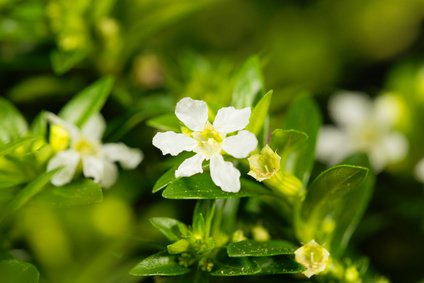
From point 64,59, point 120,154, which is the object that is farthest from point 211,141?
point 64,59

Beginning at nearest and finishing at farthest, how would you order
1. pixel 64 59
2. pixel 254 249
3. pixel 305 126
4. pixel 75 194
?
pixel 254 249 → pixel 75 194 → pixel 305 126 → pixel 64 59

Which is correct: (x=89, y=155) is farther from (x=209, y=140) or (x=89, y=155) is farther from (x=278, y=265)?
(x=278, y=265)

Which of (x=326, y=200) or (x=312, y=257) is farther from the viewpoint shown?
(x=326, y=200)

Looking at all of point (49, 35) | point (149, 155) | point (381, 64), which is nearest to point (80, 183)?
point (149, 155)

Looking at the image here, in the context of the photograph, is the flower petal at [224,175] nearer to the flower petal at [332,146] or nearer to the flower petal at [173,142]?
the flower petal at [173,142]

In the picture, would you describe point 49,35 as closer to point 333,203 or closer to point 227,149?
point 227,149

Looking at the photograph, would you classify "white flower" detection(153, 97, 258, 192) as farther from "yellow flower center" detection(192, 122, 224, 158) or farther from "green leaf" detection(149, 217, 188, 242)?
"green leaf" detection(149, 217, 188, 242)
